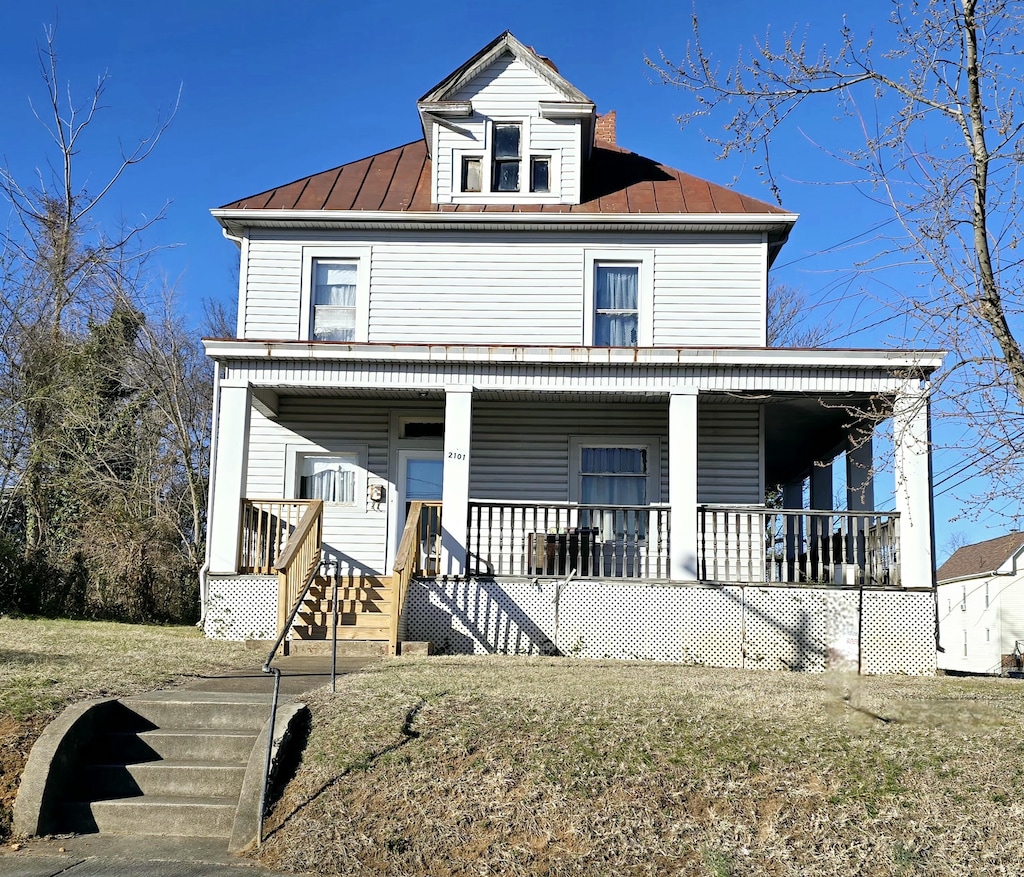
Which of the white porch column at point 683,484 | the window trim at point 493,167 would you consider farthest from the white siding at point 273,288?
the white porch column at point 683,484

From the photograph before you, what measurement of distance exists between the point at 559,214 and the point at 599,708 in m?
9.87

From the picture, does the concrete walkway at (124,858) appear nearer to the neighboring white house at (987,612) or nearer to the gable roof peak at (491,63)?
the gable roof peak at (491,63)

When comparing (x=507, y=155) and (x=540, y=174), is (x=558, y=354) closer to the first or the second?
(x=540, y=174)

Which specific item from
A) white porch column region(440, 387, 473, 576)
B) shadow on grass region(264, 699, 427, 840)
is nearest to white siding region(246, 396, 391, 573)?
white porch column region(440, 387, 473, 576)

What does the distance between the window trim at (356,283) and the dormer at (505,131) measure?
1.58 metres

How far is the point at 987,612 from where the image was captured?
Result: 3619cm

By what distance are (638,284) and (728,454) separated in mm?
2978

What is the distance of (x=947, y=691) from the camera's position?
10984 millimetres

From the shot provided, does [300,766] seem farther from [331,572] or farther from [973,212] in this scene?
[331,572]

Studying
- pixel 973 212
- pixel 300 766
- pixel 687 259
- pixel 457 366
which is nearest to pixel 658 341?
pixel 687 259

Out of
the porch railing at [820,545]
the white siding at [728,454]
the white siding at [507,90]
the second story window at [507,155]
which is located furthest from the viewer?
the second story window at [507,155]

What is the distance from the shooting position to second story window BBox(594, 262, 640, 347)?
16766 mm

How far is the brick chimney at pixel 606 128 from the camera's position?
66.7ft

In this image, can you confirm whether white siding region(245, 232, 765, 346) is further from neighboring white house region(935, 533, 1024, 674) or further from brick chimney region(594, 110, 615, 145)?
neighboring white house region(935, 533, 1024, 674)
